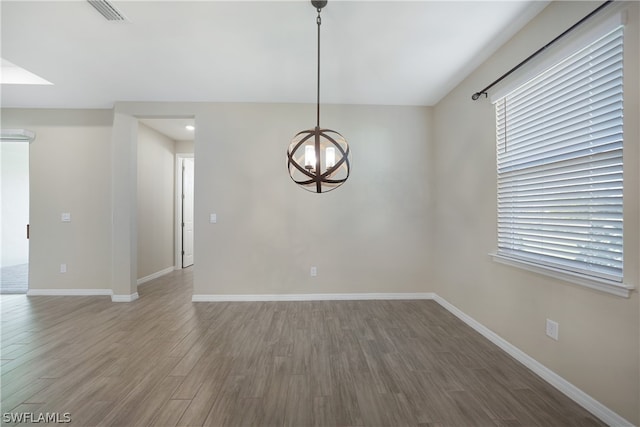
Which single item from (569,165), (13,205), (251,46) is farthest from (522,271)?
(13,205)

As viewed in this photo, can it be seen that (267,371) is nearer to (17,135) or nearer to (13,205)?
(17,135)

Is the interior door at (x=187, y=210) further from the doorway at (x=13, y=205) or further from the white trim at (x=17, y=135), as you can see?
Result: the doorway at (x=13, y=205)

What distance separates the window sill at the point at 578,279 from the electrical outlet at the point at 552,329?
0.34m

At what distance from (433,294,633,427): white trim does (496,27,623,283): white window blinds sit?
30.5 inches

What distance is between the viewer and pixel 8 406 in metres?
1.78

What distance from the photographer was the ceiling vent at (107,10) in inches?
79.6

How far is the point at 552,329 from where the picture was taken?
201cm

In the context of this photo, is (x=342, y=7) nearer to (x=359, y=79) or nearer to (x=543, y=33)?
(x=359, y=79)

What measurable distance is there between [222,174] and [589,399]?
415 cm

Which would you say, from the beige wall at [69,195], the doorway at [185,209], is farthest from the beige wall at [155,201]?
the beige wall at [69,195]

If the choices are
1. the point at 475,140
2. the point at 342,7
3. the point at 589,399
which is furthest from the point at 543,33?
the point at 589,399

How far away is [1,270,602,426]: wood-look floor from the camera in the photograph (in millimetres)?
1704

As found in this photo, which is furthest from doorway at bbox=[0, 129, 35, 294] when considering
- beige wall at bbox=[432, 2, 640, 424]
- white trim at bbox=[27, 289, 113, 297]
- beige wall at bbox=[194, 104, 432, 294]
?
beige wall at bbox=[432, 2, 640, 424]

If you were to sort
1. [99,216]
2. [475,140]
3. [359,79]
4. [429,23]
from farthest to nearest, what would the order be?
[99,216] → [359,79] → [475,140] → [429,23]
